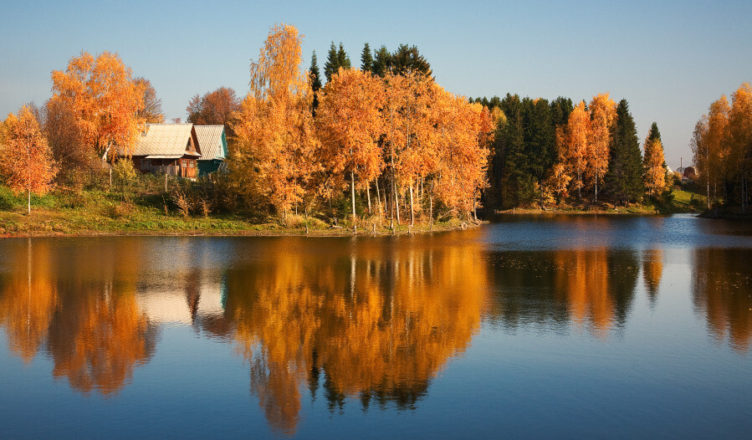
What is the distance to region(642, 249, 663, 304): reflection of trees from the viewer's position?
2433 centimetres

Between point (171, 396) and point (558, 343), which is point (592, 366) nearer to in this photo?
point (558, 343)

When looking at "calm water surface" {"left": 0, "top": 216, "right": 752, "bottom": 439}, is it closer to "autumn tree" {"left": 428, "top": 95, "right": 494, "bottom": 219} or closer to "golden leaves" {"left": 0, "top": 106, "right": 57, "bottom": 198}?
"golden leaves" {"left": 0, "top": 106, "right": 57, "bottom": 198}

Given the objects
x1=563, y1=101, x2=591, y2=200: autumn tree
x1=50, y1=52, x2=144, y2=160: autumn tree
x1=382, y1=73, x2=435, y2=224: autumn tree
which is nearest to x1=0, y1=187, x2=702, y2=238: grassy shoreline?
x1=382, y1=73, x2=435, y2=224: autumn tree

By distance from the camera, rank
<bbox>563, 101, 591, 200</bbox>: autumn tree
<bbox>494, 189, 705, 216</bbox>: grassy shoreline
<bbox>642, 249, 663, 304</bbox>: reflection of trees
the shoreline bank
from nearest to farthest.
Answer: <bbox>642, 249, 663, 304</bbox>: reflection of trees → the shoreline bank → <bbox>494, 189, 705, 216</bbox>: grassy shoreline → <bbox>563, 101, 591, 200</bbox>: autumn tree

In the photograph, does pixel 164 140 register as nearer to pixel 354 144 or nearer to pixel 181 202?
pixel 181 202

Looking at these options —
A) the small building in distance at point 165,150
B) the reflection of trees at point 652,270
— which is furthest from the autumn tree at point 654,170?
the small building in distance at point 165,150

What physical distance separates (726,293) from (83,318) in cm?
2263

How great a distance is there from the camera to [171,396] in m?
11.9

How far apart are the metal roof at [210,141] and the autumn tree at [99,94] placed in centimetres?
1583

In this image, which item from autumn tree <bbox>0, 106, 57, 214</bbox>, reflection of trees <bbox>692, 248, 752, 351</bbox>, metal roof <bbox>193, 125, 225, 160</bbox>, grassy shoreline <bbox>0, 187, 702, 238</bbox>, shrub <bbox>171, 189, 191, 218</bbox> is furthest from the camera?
metal roof <bbox>193, 125, 225, 160</bbox>

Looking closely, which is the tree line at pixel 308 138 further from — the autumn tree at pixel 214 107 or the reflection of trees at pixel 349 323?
the autumn tree at pixel 214 107

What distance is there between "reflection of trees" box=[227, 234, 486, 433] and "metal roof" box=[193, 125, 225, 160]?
2106 inches

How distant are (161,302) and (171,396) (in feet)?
31.2

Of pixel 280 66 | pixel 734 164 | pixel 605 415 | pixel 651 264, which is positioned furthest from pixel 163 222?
pixel 734 164
